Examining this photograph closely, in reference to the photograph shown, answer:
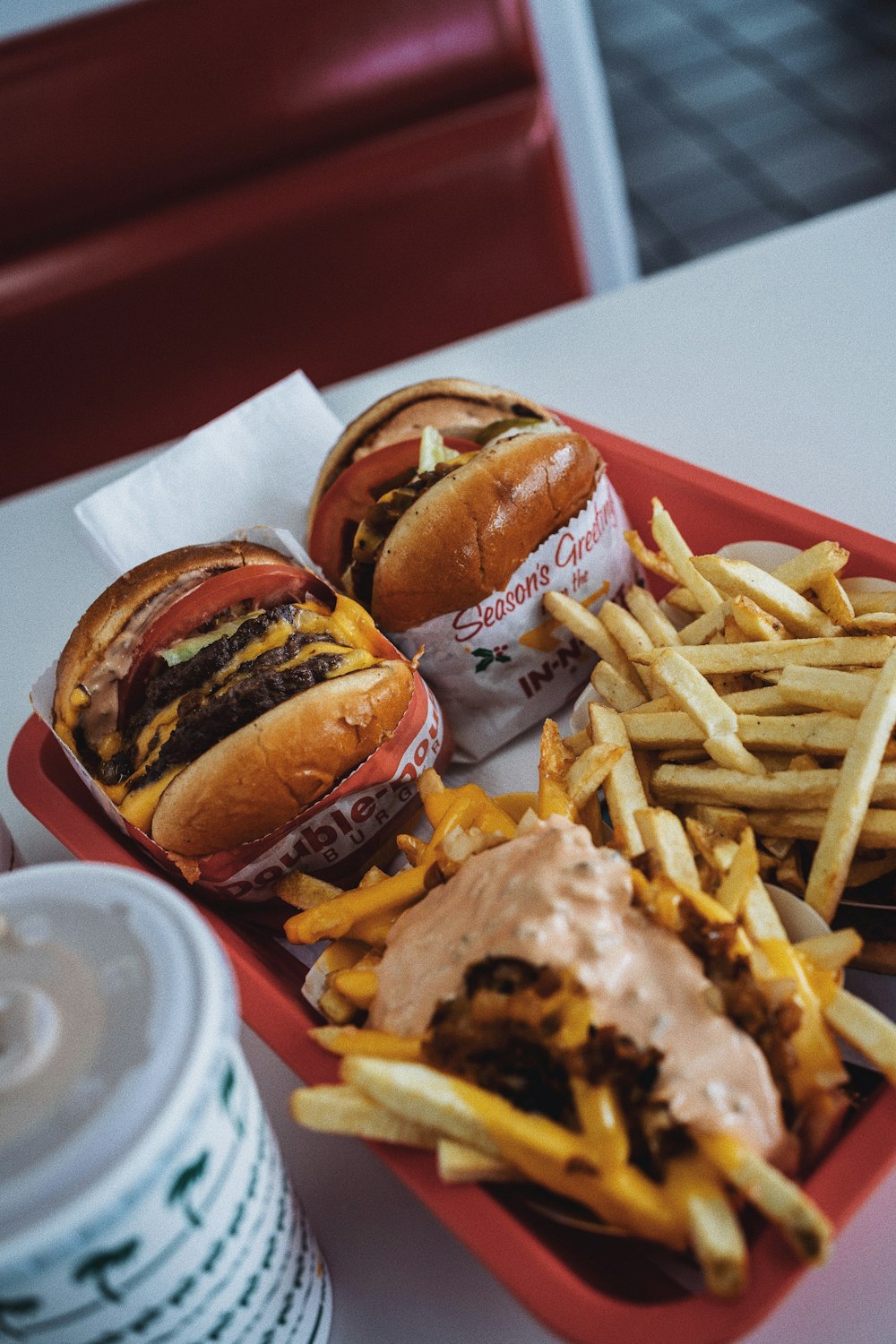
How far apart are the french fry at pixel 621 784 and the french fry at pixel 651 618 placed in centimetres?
16

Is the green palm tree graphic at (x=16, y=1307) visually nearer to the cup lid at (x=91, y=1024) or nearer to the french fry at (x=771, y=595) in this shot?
the cup lid at (x=91, y=1024)

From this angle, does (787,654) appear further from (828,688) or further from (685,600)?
(685,600)

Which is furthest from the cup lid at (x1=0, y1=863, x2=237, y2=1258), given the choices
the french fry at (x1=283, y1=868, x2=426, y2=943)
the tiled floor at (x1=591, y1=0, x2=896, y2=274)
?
the tiled floor at (x1=591, y1=0, x2=896, y2=274)

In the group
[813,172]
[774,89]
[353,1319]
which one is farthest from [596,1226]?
[774,89]

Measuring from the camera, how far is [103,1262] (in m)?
0.72

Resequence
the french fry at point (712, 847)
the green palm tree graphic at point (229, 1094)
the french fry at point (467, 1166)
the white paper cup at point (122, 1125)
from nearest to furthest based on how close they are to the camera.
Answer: the white paper cup at point (122, 1125)
the green palm tree graphic at point (229, 1094)
the french fry at point (467, 1166)
the french fry at point (712, 847)

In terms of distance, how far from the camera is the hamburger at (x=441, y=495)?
1512mm

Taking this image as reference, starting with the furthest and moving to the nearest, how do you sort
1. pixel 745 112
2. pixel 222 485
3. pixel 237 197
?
pixel 745 112
pixel 237 197
pixel 222 485

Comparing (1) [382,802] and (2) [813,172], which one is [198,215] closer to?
(1) [382,802]

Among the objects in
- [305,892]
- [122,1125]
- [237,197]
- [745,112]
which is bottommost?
[745,112]

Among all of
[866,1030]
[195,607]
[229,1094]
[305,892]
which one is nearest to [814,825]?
[866,1030]

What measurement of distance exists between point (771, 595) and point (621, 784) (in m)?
0.33

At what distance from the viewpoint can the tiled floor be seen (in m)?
4.46

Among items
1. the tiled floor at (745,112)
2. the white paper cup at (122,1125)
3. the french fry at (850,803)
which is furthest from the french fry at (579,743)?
the tiled floor at (745,112)
